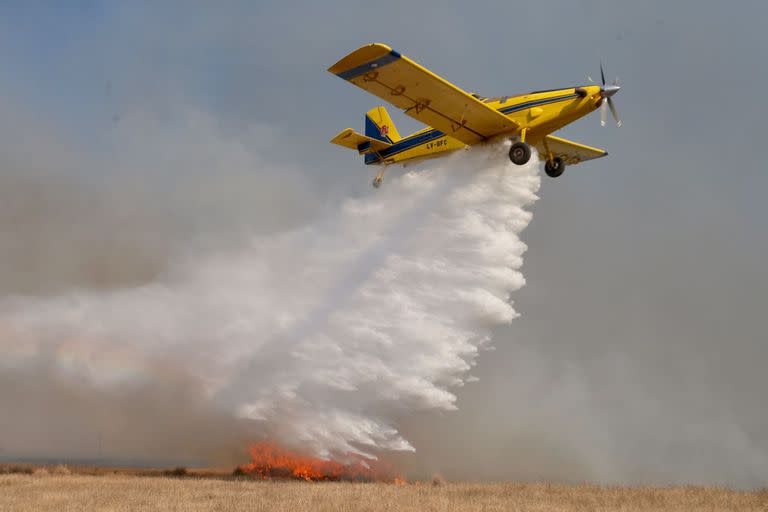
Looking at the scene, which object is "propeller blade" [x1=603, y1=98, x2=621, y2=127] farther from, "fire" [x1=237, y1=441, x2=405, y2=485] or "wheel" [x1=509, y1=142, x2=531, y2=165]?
"fire" [x1=237, y1=441, x2=405, y2=485]

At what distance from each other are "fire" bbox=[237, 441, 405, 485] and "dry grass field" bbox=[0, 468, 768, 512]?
2480 mm

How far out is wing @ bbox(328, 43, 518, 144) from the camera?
23.4m

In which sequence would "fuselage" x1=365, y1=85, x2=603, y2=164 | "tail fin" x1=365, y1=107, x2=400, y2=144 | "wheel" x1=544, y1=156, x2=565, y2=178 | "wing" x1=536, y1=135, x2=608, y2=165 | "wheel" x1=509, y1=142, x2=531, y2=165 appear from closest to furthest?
"wheel" x1=509, y1=142, x2=531, y2=165 → "fuselage" x1=365, y1=85, x2=603, y2=164 → "wheel" x1=544, y1=156, x2=565, y2=178 → "wing" x1=536, y1=135, x2=608, y2=165 → "tail fin" x1=365, y1=107, x2=400, y2=144

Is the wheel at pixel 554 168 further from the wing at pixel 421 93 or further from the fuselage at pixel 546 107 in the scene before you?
the wing at pixel 421 93

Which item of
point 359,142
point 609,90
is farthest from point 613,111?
point 359,142

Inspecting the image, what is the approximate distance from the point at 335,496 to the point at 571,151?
64.4ft

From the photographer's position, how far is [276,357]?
28.8 metres

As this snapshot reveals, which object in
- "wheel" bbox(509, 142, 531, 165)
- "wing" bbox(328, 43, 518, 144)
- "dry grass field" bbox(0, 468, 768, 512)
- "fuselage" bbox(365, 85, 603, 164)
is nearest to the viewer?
"dry grass field" bbox(0, 468, 768, 512)

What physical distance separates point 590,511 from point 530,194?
12646 millimetres

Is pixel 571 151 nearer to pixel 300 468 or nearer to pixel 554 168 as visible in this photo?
pixel 554 168

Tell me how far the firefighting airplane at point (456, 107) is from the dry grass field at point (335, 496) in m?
11.4

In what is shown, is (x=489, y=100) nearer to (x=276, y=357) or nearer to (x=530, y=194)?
(x=530, y=194)

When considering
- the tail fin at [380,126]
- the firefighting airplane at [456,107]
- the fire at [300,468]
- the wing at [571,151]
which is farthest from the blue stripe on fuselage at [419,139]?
the fire at [300,468]

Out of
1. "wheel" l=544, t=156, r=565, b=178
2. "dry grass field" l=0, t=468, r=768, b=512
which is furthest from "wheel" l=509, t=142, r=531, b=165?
"dry grass field" l=0, t=468, r=768, b=512
